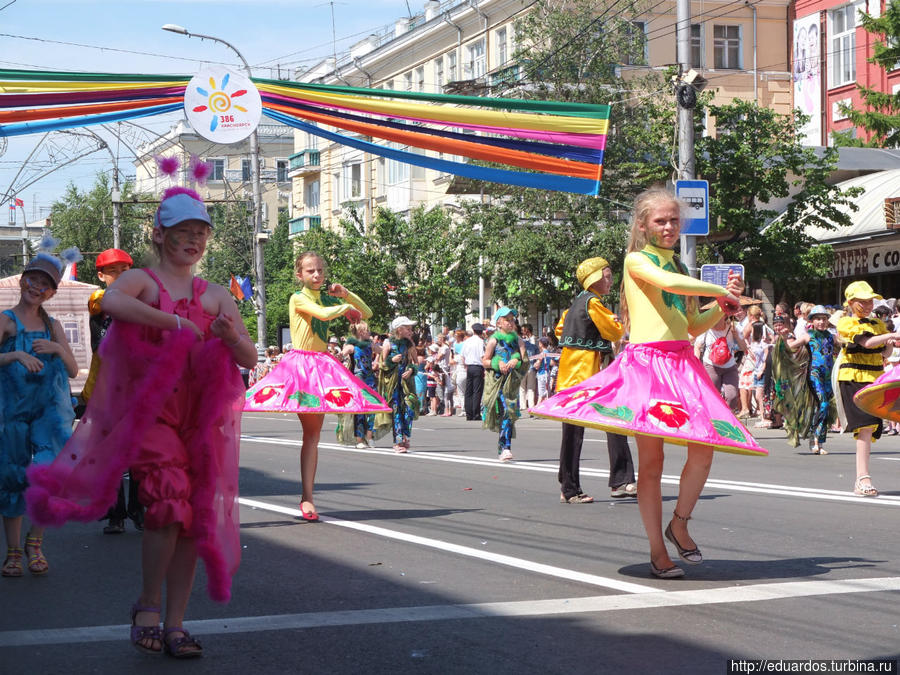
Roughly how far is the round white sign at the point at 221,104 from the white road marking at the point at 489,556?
2866 millimetres

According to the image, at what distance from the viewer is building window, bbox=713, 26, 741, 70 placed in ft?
161

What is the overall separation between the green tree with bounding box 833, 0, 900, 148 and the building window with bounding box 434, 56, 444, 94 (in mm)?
24361

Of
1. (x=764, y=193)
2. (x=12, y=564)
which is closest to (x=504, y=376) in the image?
(x=12, y=564)

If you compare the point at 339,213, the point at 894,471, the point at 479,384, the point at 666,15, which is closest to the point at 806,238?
the point at 479,384

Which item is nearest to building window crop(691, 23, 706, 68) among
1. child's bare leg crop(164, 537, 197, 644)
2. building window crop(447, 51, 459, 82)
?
building window crop(447, 51, 459, 82)

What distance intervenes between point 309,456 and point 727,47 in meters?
43.0

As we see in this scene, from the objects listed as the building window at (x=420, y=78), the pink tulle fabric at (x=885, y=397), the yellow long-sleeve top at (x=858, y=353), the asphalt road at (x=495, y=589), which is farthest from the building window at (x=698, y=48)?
the pink tulle fabric at (x=885, y=397)

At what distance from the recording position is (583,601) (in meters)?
6.21

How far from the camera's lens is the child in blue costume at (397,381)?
17.2 meters

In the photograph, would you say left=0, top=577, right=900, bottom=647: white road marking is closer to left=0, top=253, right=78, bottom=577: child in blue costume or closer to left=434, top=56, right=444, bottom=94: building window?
left=0, top=253, right=78, bottom=577: child in blue costume

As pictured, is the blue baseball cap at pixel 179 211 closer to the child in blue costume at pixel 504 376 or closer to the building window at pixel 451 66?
the child in blue costume at pixel 504 376

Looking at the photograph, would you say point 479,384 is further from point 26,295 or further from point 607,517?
point 26,295

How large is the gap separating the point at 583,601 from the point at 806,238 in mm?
24398

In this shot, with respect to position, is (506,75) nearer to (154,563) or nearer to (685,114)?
(685,114)
